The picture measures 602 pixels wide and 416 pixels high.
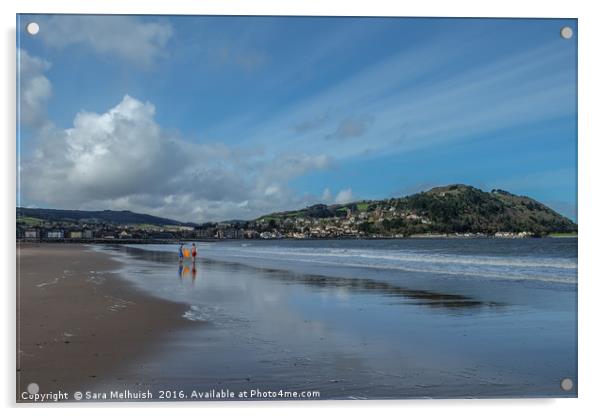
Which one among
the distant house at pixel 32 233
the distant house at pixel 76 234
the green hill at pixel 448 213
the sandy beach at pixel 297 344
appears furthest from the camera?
the distant house at pixel 76 234

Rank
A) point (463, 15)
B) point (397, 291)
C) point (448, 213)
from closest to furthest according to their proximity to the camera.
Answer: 1. point (463, 15)
2. point (448, 213)
3. point (397, 291)

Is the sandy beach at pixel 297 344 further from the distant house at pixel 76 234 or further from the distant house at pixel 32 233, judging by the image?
the distant house at pixel 76 234

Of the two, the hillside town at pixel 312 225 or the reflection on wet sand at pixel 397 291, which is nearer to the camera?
the hillside town at pixel 312 225

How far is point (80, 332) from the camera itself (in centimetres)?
561

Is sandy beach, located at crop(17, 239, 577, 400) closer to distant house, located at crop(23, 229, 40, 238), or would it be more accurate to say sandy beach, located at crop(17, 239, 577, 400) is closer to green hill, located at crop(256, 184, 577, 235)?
distant house, located at crop(23, 229, 40, 238)

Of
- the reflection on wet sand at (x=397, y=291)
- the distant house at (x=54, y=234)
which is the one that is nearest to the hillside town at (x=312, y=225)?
the distant house at (x=54, y=234)

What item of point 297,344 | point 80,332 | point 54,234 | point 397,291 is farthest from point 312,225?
point 80,332

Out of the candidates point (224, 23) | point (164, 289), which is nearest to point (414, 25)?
point (224, 23)

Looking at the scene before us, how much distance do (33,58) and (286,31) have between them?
2.71 metres

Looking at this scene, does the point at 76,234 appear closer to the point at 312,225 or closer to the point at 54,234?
the point at 54,234

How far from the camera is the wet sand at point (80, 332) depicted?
15.2 ft

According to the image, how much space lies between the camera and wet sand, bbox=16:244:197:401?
462 cm

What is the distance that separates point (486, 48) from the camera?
559 cm
